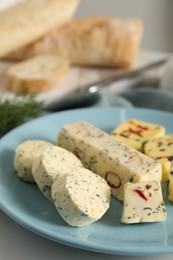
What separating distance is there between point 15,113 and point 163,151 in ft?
1.37

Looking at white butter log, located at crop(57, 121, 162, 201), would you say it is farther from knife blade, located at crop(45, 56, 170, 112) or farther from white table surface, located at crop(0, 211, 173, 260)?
knife blade, located at crop(45, 56, 170, 112)

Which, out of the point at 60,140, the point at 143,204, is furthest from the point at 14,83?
the point at 143,204

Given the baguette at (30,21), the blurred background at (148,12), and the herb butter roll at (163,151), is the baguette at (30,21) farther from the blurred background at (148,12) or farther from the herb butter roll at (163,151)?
the blurred background at (148,12)

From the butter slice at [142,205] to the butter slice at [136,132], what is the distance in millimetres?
231

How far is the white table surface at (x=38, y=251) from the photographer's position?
37.2 inches

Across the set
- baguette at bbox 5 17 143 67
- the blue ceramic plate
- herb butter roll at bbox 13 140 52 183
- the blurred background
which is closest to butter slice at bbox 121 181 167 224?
the blue ceramic plate

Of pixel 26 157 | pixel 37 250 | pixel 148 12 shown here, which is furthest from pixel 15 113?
pixel 148 12

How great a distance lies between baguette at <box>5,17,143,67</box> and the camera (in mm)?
1837

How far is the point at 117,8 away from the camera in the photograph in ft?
10.4

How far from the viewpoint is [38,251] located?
956 millimetres

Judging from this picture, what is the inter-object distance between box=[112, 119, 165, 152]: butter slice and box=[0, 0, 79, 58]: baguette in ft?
2.23

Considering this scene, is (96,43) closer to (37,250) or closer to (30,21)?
(30,21)

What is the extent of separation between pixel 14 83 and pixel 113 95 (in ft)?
1.07

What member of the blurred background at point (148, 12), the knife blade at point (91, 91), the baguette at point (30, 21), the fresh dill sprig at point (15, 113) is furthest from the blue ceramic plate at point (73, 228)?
the blurred background at point (148, 12)
